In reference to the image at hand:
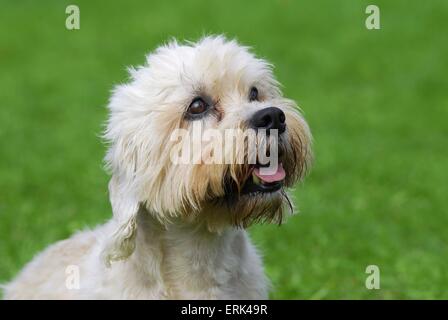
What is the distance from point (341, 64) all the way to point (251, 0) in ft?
16.2

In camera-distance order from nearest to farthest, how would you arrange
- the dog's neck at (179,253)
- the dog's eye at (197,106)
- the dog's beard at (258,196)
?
the dog's beard at (258,196), the dog's eye at (197,106), the dog's neck at (179,253)

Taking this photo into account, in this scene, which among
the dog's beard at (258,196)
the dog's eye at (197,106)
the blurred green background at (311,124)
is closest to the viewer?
the dog's beard at (258,196)

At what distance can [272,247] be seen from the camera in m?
7.38

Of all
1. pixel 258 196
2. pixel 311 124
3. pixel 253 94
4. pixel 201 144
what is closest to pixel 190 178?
pixel 201 144

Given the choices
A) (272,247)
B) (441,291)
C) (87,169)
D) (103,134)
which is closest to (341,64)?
(87,169)

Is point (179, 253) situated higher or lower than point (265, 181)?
lower

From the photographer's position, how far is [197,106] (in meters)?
4.61

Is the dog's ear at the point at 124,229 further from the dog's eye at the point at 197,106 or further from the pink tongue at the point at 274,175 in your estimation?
the pink tongue at the point at 274,175

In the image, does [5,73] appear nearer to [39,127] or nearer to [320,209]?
[39,127]

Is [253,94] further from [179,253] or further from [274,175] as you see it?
[179,253]

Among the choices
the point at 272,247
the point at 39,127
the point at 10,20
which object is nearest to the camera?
the point at 272,247

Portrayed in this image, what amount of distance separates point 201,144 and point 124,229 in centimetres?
64

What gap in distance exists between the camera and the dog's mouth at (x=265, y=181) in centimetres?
448

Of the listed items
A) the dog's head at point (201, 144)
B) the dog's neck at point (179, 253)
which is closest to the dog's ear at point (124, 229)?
the dog's head at point (201, 144)
